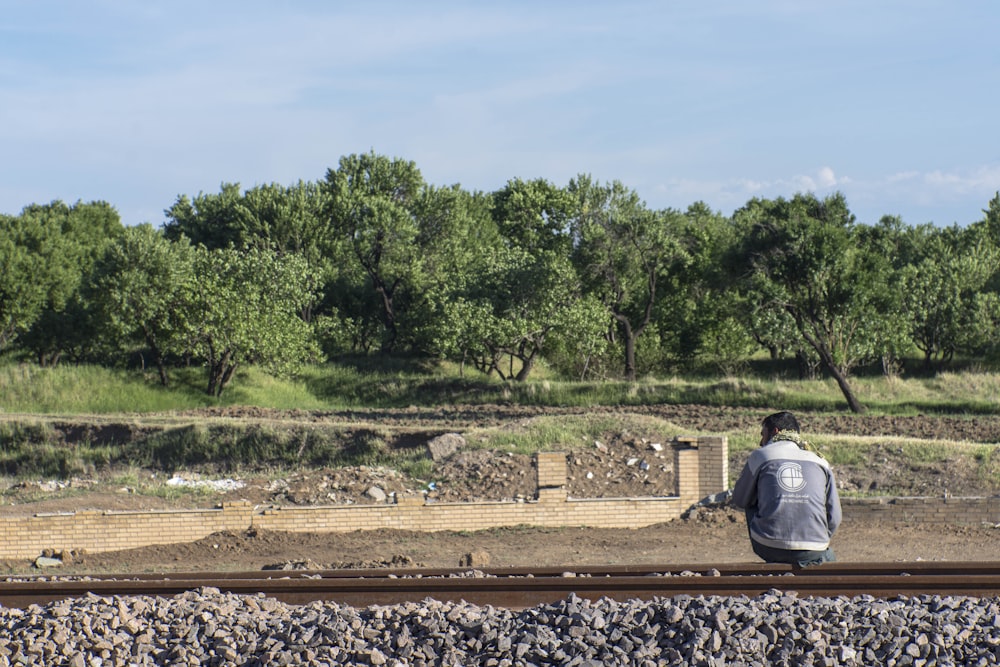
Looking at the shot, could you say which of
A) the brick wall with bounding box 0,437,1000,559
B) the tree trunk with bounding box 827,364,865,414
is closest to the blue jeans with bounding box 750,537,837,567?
the brick wall with bounding box 0,437,1000,559

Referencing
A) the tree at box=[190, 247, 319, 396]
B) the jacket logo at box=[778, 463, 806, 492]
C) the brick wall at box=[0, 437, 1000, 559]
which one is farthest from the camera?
the tree at box=[190, 247, 319, 396]

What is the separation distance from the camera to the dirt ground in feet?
45.0

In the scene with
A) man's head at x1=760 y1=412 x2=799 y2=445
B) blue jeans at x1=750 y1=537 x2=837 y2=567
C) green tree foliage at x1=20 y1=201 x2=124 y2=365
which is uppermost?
green tree foliage at x1=20 y1=201 x2=124 y2=365

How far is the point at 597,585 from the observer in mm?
7961

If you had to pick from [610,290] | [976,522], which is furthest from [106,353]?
[976,522]

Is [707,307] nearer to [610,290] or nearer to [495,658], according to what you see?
[610,290]

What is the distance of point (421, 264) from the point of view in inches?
1869

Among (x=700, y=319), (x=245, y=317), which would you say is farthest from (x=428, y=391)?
(x=700, y=319)

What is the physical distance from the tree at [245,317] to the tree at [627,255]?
11.1m

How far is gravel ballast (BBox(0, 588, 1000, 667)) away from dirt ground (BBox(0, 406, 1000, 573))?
3.87 meters

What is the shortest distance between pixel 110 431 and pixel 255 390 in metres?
11.0

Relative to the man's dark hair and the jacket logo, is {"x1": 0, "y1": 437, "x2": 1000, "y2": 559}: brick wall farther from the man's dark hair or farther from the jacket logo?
the jacket logo

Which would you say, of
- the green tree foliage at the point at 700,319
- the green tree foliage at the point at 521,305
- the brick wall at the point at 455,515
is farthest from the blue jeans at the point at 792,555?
the green tree foliage at the point at 700,319

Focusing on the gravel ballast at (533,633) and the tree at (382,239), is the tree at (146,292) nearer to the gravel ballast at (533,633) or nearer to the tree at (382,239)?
the tree at (382,239)
